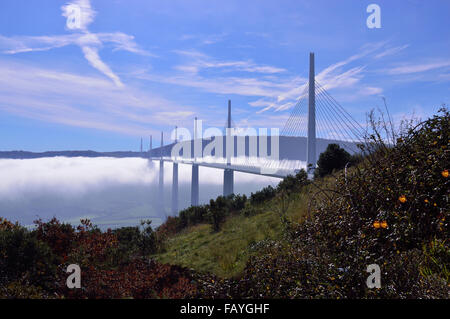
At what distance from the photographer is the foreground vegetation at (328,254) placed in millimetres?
3895

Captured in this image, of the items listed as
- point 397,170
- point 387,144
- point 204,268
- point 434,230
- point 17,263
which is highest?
point 387,144

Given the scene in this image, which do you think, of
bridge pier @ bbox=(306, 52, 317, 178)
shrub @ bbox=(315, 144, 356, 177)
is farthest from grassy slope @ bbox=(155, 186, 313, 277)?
bridge pier @ bbox=(306, 52, 317, 178)

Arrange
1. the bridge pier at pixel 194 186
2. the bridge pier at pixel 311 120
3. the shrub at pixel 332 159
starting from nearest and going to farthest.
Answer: the shrub at pixel 332 159, the bridge pier at pixel 311 120, the bridge pier at pixel 194 186

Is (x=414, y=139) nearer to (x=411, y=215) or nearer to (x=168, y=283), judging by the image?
(x=411, y=215)

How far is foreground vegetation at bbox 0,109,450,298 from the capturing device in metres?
3.89

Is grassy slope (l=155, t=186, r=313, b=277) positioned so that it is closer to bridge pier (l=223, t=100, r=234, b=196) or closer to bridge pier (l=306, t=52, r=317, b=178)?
bridge pier (l=306, t=52, r=317, b=178)

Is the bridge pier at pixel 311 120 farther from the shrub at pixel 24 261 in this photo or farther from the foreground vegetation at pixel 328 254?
the shrub at pixel 24 261

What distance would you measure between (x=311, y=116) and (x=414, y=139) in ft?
67.7

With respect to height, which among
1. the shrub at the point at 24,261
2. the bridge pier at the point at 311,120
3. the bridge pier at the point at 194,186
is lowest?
the bridge pier at the point at 194,186

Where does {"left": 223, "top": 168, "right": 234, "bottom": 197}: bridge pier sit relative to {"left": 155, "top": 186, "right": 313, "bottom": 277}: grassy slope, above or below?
below

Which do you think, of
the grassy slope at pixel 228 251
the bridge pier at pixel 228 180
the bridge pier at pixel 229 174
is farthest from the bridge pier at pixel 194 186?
the grassy slope at pixel 228 251

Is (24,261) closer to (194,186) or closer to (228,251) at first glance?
(228,251)
